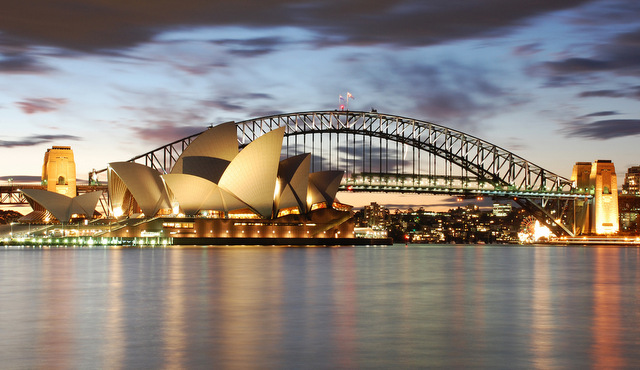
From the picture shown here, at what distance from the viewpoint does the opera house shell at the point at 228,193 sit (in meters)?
88.0

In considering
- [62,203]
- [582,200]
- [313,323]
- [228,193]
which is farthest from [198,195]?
[313,323]

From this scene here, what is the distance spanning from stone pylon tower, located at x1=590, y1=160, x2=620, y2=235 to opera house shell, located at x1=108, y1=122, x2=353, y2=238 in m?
44.0

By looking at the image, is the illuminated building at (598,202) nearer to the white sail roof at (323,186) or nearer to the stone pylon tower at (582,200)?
the stone pylon tower at (582,200)

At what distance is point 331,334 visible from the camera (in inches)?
651

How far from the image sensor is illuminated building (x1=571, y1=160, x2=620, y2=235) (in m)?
118

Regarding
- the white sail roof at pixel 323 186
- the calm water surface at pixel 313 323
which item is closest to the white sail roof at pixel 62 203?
the white sail roof at pixel 323 186

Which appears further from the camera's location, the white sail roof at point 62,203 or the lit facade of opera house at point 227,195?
the white sail roof at point 62,203

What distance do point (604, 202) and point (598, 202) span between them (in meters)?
1.20

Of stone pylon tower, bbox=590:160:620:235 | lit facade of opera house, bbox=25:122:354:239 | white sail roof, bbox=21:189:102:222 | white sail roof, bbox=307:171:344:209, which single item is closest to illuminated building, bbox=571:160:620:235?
stone pylon tower, bbox=590:160:620:235

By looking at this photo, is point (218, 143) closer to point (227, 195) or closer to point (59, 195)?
point (227, 195)

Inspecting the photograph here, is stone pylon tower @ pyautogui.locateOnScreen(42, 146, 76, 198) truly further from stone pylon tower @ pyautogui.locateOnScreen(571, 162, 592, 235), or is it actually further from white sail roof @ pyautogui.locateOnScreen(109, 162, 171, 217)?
stone pylon tower @ pyautogui.locateOnScreen(571, 162, 592, 235)

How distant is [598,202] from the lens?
11725 cm

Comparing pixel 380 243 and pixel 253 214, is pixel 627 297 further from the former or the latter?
pixel 380 243

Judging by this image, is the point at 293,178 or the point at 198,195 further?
the point at 293,178
